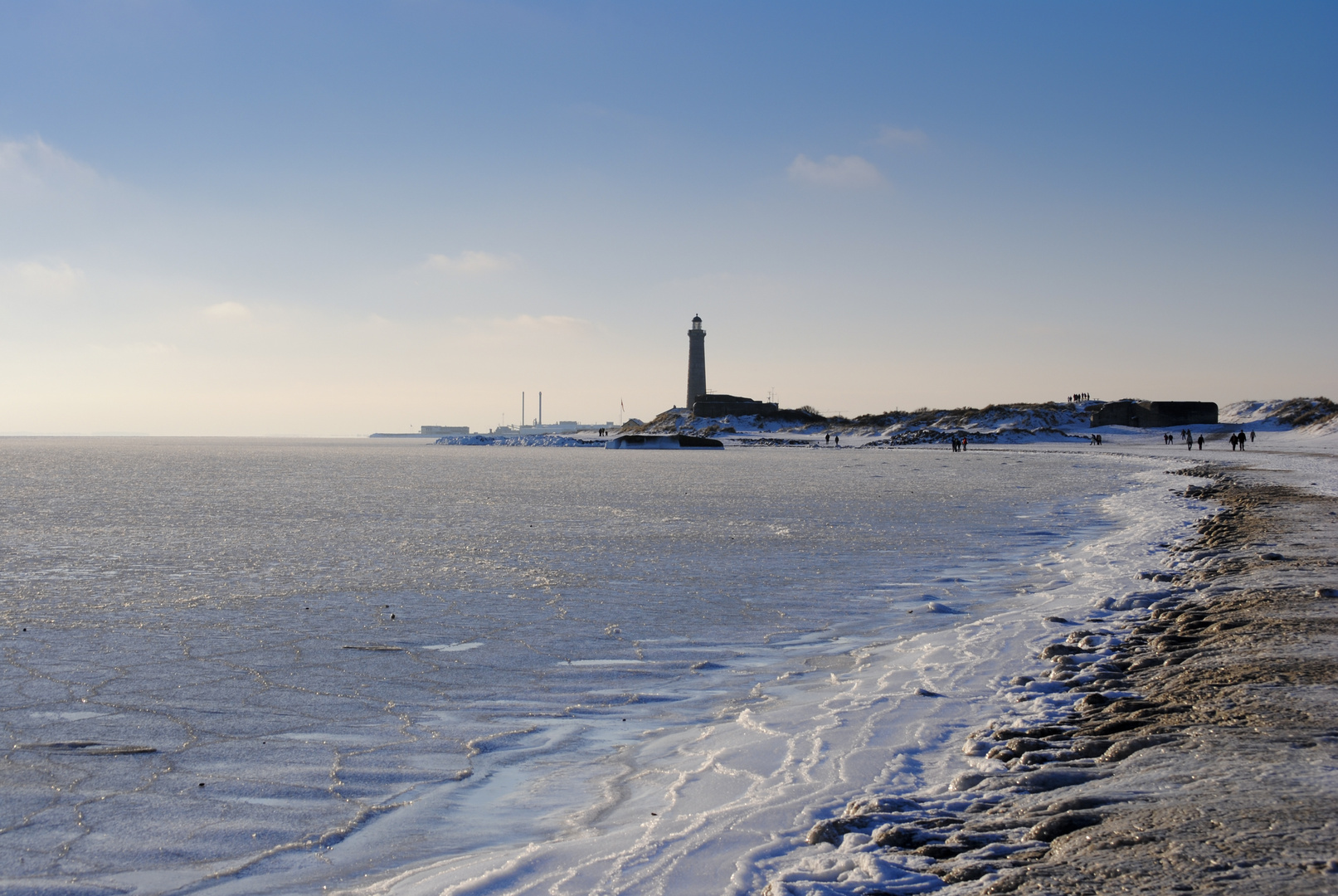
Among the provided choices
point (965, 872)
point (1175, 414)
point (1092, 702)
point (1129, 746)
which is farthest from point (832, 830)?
point (1175, 414)

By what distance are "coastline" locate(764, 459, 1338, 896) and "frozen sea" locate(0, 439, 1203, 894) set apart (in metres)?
0.36

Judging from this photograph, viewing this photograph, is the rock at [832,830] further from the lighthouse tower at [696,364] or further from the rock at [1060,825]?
the lighthouse tower at [696,364]

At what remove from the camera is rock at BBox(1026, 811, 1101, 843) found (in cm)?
338

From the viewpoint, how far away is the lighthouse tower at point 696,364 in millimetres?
125537

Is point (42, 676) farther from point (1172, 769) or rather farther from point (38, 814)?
point (1172, 769)

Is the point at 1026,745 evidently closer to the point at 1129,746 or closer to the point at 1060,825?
the point at 1129,746

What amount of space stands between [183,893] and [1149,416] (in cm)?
9677

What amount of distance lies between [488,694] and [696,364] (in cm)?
12287

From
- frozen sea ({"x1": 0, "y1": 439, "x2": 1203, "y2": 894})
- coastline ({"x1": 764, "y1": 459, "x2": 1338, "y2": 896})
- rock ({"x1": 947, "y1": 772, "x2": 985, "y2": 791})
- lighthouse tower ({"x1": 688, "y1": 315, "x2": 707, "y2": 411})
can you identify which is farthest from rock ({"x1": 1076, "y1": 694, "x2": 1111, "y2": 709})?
lighthouse tower ({"x1": 688, "y1": 315, "x2": 707, "y2": 411})

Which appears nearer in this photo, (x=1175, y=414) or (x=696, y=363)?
(x=1175, y=414)

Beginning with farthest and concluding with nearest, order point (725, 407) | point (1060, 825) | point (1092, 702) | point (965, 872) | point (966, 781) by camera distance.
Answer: point (725, 407) < point (1092, 702) < point (966, 781) < point (1060, 825) < point (965, 872)

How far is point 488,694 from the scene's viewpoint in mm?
6387

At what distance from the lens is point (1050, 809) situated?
3.66 meters

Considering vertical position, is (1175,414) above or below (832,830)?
above
